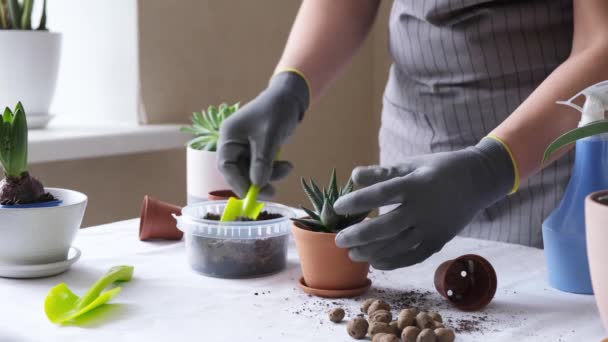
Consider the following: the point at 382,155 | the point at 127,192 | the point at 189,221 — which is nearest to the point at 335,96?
the point at 127,192

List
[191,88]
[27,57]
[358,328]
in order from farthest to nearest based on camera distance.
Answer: [191,88] → [27,57] → [358,328]

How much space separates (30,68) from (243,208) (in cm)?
98

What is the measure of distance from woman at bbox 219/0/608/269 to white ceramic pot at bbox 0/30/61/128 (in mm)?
686

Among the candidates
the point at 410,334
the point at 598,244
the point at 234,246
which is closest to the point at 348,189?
the point at 234,246

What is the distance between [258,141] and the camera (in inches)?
51.7

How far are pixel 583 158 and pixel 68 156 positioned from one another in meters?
1.29

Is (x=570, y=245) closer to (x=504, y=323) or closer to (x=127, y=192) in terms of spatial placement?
(x=504, y=323)

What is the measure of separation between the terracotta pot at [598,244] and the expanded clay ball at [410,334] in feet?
0.58

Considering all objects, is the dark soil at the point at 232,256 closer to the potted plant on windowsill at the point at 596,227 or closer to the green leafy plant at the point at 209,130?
the green leafy plant at the point at 209,130

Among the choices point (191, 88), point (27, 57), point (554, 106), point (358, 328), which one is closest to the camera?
point (358, 328)

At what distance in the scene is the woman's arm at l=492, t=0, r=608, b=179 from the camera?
1.11 meters

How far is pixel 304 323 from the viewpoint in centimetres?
86

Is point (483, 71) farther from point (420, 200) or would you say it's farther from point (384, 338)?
point (384, 338)

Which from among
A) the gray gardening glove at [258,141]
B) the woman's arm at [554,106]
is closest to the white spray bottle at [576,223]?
the woman's arm at [554,106]
